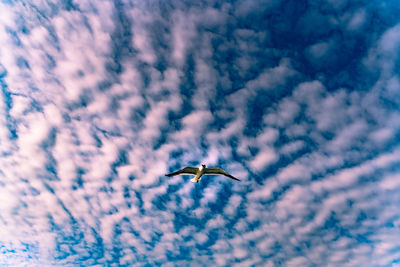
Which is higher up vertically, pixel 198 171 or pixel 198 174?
pixel 198 171

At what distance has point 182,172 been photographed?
19688mm

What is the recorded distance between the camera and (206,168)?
19906 mm

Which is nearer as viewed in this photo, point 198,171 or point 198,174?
point 198,171

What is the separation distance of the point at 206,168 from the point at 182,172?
2.50 m
